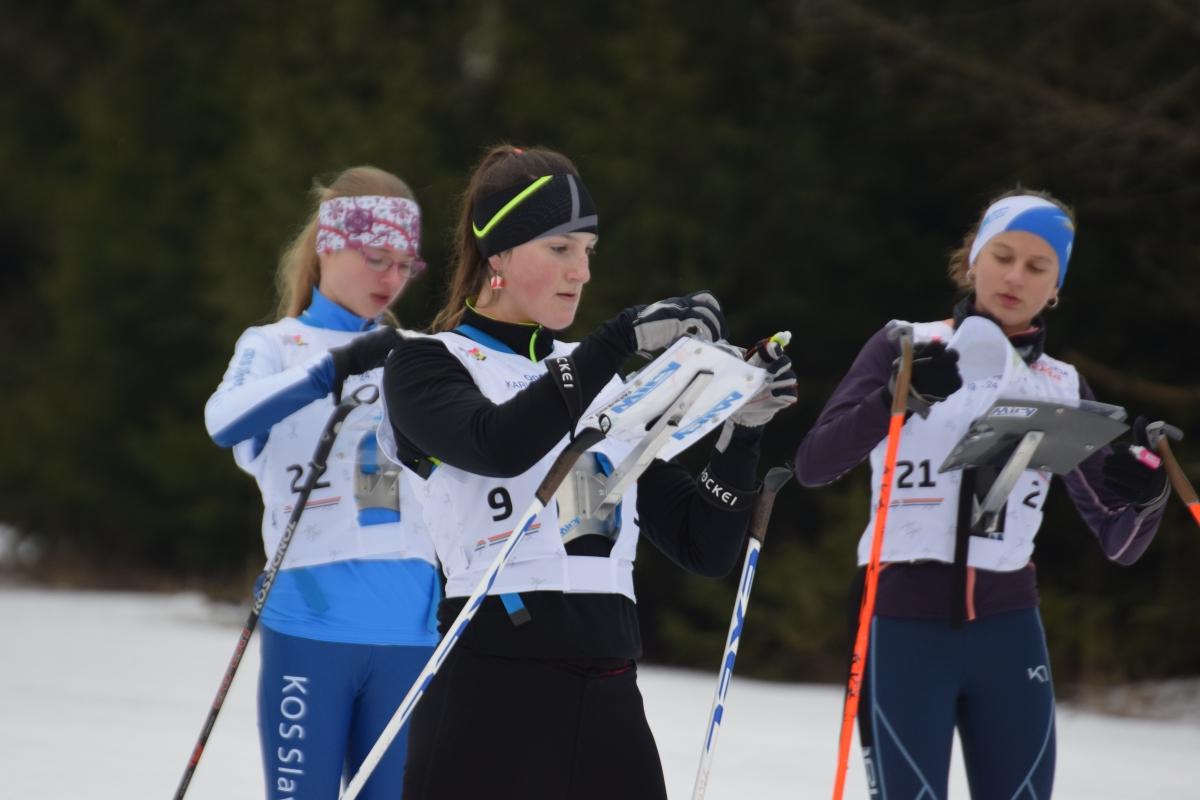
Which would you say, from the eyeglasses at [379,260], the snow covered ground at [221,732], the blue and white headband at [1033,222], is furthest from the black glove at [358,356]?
the snow covered ground at [221,732]

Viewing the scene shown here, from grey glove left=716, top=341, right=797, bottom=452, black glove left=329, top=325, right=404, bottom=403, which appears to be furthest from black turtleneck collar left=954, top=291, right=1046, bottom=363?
black glove left=329, top=325, right=404, bottom=403

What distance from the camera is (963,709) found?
3.29 metres

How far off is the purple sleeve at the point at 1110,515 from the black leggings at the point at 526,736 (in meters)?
1.46

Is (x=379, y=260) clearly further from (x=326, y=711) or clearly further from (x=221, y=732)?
(x=221, y=732)

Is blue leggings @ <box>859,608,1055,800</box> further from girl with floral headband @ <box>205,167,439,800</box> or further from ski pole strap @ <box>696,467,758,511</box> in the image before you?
girl with floral headband @ <box>205,167,439,800</box>

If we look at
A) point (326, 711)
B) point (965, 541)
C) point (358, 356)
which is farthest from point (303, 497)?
point (965, 541)

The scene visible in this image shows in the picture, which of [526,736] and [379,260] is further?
[379,260]

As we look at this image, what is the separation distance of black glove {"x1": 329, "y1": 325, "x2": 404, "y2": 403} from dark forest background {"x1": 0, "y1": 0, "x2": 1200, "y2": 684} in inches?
190

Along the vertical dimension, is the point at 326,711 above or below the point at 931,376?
below

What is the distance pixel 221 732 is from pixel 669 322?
549 centimetres

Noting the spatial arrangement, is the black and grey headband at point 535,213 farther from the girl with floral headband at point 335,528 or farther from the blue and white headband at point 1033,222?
the blue and white headband at point 1033,222

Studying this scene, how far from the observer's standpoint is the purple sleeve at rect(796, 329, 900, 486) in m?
3.20

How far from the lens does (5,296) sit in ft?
61.6

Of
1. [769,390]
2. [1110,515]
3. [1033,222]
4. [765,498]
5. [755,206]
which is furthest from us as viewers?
[755,206]
